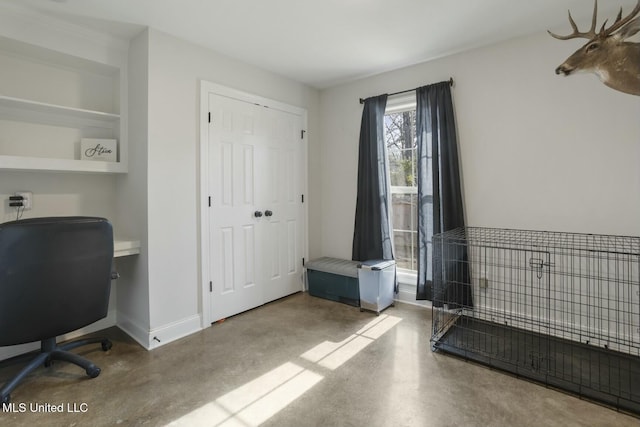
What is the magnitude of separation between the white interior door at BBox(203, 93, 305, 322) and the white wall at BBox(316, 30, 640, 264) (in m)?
1.50

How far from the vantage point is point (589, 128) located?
2398mm

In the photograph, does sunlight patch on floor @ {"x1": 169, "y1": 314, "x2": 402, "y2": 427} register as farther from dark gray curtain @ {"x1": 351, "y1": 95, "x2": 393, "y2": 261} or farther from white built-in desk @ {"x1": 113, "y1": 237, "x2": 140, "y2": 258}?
white built-in desk @ {"x1": 113, "y1": 237, "x2": 140, "y2": 258}

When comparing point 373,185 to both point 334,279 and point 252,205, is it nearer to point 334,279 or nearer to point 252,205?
point 334,279

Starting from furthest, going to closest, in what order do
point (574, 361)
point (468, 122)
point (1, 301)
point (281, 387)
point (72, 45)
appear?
1. point (468, 122)
2. point (72, 45)
3. point (574, 361)
4. point (281, 387)
5. point (1, 301)

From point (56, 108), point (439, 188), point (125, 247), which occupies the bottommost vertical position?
point (125, 247)

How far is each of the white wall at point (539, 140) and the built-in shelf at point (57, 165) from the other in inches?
111

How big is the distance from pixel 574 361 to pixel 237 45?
11.5ft

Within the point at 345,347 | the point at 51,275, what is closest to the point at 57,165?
the point at 51,275

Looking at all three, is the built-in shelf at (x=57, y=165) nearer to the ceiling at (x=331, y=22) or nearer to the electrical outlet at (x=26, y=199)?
the electrical outlet at (x=26, y=199)

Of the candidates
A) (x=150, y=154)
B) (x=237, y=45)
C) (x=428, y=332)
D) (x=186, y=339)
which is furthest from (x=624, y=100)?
(x=186, y=339)

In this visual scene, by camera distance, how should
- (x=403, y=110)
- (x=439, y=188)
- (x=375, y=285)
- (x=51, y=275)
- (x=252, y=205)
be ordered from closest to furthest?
(x=51, y=275), (x=439, y=188), (x=375, y=285), (x=252, y=205), (x=403, y=110)

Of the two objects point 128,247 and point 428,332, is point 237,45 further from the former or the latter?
point 428,332

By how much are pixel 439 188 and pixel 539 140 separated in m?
0.85

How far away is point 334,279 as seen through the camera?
136 inches
